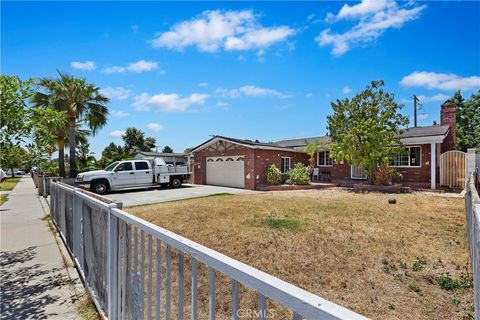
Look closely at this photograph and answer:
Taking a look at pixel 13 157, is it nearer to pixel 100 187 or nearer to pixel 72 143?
pixel 100 187

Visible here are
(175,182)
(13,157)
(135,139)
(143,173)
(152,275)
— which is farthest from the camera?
(135,139)

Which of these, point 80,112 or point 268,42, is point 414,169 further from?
point 80,112

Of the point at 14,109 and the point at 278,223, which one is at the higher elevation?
the point at 14,109

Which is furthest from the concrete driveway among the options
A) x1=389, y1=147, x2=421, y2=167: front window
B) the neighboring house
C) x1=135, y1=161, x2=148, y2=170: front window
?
x1=389, y1=147, x2=421, y2=167: front window

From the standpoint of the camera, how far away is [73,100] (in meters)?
17.8

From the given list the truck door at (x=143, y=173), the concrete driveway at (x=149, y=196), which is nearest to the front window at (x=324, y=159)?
the concrete driveway at (x=149, y=196)

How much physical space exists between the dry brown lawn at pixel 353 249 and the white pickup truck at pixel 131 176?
7336mm

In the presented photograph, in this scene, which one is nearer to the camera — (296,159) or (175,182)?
(175,182)

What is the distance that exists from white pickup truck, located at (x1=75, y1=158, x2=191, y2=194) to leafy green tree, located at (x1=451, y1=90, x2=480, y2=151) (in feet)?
102

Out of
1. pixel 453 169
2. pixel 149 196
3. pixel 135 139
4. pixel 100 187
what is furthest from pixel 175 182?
pixel 135 139

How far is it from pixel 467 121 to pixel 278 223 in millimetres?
36417

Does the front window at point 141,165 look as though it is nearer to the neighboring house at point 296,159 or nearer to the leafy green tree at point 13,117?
the neighboring house at point 296,159

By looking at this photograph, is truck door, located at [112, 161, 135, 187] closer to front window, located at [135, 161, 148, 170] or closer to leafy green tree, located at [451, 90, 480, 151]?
→ front window, located at [135, 161, 148, 170]

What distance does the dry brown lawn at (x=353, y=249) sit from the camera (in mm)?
3529
